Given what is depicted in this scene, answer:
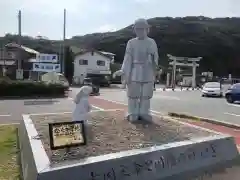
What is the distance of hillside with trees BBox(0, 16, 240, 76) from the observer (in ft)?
238

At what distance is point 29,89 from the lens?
2248 cm

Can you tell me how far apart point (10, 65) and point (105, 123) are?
3825cm

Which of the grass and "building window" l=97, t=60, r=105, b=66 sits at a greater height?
"building window" l=97, t=60, r=105, b=66

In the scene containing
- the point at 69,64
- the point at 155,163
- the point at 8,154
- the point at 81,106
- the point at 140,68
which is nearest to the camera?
the point at 155,163

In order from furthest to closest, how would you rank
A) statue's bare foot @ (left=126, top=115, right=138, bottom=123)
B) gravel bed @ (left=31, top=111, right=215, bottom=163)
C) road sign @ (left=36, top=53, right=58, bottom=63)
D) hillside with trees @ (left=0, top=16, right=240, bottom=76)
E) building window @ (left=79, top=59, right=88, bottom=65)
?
hillside with trees @ (left=0, top=16, right=240, bottom=76), building window @ (left=79, top=59, right=88, bottom=65), road sign @ (left=36, top=53, right=58, bottom=63), statue's bare foot @ (left=126, top=115, right=138, bottom=123), gravel bed @ (left=31, top=111, right=215, bottom=163)

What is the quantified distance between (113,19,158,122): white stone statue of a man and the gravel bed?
66 centimetres

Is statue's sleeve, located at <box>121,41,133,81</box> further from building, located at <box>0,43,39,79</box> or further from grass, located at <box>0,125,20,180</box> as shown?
building, located at <box>0,43,39,79</box>

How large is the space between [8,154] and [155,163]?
3.24 m

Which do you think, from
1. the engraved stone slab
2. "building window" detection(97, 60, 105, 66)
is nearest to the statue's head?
the engraved stone slab

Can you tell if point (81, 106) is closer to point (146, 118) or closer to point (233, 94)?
point (146, 118)

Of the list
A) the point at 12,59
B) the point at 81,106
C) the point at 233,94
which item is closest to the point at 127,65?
the point at 81,106

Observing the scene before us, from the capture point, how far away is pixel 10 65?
43.0 m

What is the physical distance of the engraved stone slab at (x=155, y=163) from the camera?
14.6 ft

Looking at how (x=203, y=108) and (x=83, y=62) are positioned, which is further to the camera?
(x=83, y=62)
